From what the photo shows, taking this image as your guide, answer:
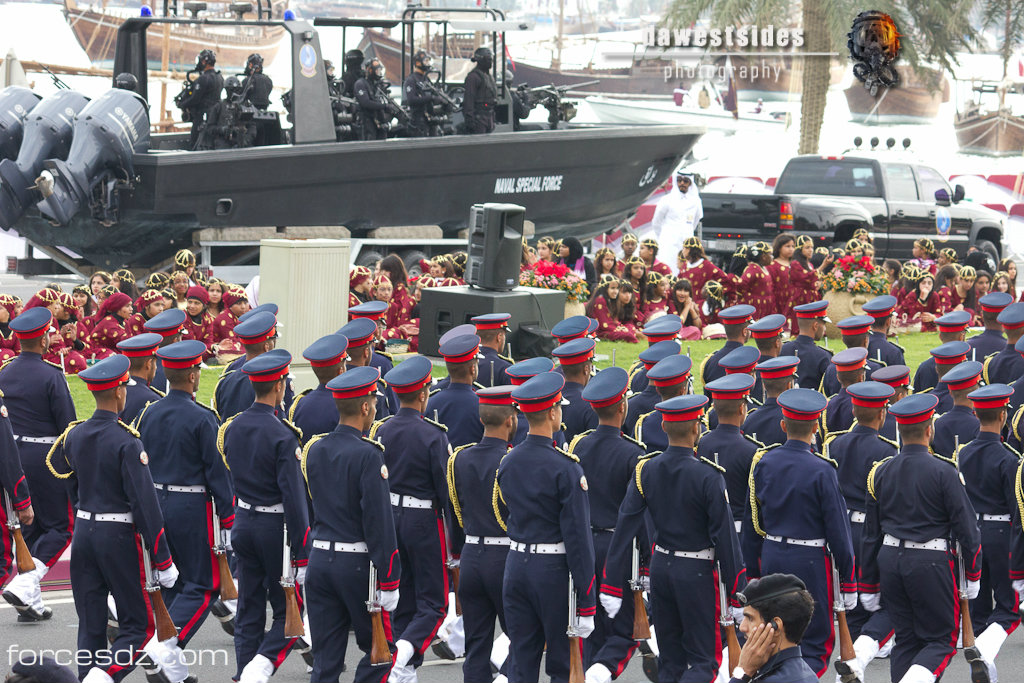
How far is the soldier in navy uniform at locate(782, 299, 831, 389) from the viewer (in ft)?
35.0

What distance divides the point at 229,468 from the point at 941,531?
3409 millimetres

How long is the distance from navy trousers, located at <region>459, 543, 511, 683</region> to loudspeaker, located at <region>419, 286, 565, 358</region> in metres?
4.97

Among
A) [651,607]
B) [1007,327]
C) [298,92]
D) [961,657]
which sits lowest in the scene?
[961,657]

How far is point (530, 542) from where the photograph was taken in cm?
671

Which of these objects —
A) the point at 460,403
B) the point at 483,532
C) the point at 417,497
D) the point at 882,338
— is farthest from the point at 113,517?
the point at 882,338

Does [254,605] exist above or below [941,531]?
below

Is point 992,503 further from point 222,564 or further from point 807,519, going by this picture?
point 222,564

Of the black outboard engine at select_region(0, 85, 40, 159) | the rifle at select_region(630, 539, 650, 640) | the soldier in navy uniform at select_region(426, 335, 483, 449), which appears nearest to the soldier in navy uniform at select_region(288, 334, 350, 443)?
the soldier in navy uniform at select_region(426, 335, 483, 449)

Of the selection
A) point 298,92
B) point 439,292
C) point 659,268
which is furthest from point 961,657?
point 298,92

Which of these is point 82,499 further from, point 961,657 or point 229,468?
point 961,657

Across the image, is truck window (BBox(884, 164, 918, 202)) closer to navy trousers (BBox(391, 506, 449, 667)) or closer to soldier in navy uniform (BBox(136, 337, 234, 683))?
navy trousers (BBox(391, 506, 449, 667))

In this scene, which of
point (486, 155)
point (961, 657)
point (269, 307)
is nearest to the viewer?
point (961, 657)

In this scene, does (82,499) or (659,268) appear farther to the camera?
(659,268)

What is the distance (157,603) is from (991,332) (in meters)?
6.61
